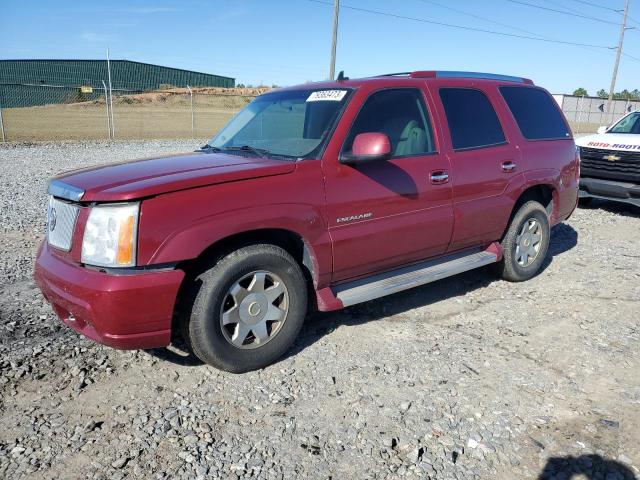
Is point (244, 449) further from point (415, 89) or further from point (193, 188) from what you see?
point (415, 89)

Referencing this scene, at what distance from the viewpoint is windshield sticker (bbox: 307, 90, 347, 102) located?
4020 millimetres

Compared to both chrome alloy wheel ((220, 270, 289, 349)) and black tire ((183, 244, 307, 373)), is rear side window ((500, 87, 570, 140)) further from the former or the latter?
chrome alloy wheel ((220, 270, 289, 349))

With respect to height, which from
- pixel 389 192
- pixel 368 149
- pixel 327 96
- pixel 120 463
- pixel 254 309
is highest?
pixel 327 96

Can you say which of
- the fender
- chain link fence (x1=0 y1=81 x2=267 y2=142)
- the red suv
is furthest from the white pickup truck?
chain link fence (x1=0 y1=81 x2=267 y2=142)

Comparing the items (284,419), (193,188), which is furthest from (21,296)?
(284,419)

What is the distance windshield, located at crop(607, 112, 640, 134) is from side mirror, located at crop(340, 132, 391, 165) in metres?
7.70

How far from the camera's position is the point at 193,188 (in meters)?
3.12

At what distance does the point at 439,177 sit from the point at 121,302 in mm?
2588

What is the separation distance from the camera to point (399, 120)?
4.21m

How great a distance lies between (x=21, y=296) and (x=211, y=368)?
2117 mm

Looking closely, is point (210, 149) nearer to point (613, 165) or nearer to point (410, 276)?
point (410, 276)

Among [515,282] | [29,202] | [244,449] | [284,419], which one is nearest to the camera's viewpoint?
[244,449]

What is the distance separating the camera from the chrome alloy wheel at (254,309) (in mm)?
3373

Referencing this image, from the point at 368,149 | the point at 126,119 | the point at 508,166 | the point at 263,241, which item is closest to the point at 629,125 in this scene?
the point at 508,166
